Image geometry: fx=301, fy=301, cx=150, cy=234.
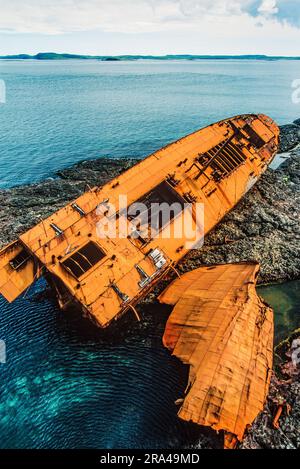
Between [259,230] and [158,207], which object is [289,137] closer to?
[259,230]

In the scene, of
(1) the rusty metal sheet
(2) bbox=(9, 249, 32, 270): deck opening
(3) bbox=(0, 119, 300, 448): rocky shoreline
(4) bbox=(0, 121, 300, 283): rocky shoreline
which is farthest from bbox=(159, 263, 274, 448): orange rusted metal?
(2) bbox=(9, 249, 32, 270): deck opening

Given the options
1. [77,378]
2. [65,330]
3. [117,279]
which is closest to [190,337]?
[117,279]

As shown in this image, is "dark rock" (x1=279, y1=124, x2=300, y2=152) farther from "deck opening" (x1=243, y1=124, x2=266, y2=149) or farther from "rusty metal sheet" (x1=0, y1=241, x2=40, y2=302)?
"rusty metal sheet" (x1=0, y1=241, x2=40, y2=302)

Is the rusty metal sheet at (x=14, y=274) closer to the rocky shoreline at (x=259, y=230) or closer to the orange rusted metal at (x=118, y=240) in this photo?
the orange rusted metal at (x=118, y=240)

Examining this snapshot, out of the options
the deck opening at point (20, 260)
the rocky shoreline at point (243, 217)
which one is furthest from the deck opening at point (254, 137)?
the deck opening at point (20, 260)

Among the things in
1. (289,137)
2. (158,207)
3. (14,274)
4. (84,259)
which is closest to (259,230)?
(158,207)

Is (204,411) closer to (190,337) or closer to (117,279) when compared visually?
(190,337)
